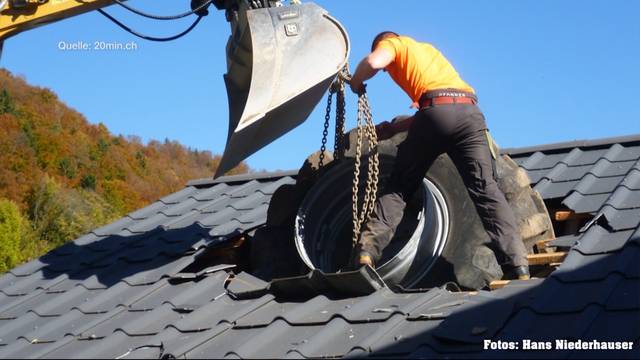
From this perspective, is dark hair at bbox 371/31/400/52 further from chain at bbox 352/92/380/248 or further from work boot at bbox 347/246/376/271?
work boot at bbox 347/246/376/271

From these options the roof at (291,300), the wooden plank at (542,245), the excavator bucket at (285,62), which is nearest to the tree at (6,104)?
the roof at (291,300)

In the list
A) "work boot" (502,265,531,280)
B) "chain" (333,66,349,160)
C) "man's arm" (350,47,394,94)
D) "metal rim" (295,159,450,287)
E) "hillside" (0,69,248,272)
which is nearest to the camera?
"work boot" (502,265,531,280)

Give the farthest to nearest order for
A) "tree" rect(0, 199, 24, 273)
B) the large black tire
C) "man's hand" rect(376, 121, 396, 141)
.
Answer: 1. "tree" rect(0, 199, 24, 273)
2. "man's hand" rect(376, 121, 396, 141)
3. the large black tire

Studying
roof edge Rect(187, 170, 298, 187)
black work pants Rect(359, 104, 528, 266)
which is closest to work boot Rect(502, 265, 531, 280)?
black work pants Rect(359, 104, 528, 266)

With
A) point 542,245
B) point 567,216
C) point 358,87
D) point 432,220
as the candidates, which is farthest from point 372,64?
point 567,216

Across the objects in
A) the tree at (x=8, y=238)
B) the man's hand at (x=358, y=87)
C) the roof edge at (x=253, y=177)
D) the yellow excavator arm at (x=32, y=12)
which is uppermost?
the yellow excavator arm at (x=32, y=12)

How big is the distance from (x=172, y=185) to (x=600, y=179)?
94.7 ft

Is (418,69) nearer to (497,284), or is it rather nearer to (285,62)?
(285,62)

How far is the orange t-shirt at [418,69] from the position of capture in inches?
226

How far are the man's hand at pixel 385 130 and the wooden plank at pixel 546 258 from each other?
49.9 inches

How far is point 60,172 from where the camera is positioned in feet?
100

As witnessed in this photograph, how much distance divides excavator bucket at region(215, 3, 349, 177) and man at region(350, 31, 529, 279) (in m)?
0.28

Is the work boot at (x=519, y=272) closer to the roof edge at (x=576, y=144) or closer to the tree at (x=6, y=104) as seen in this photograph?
the roof edge at (x=576, y=144)

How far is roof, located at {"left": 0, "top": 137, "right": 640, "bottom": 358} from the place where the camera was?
14.2 feet
